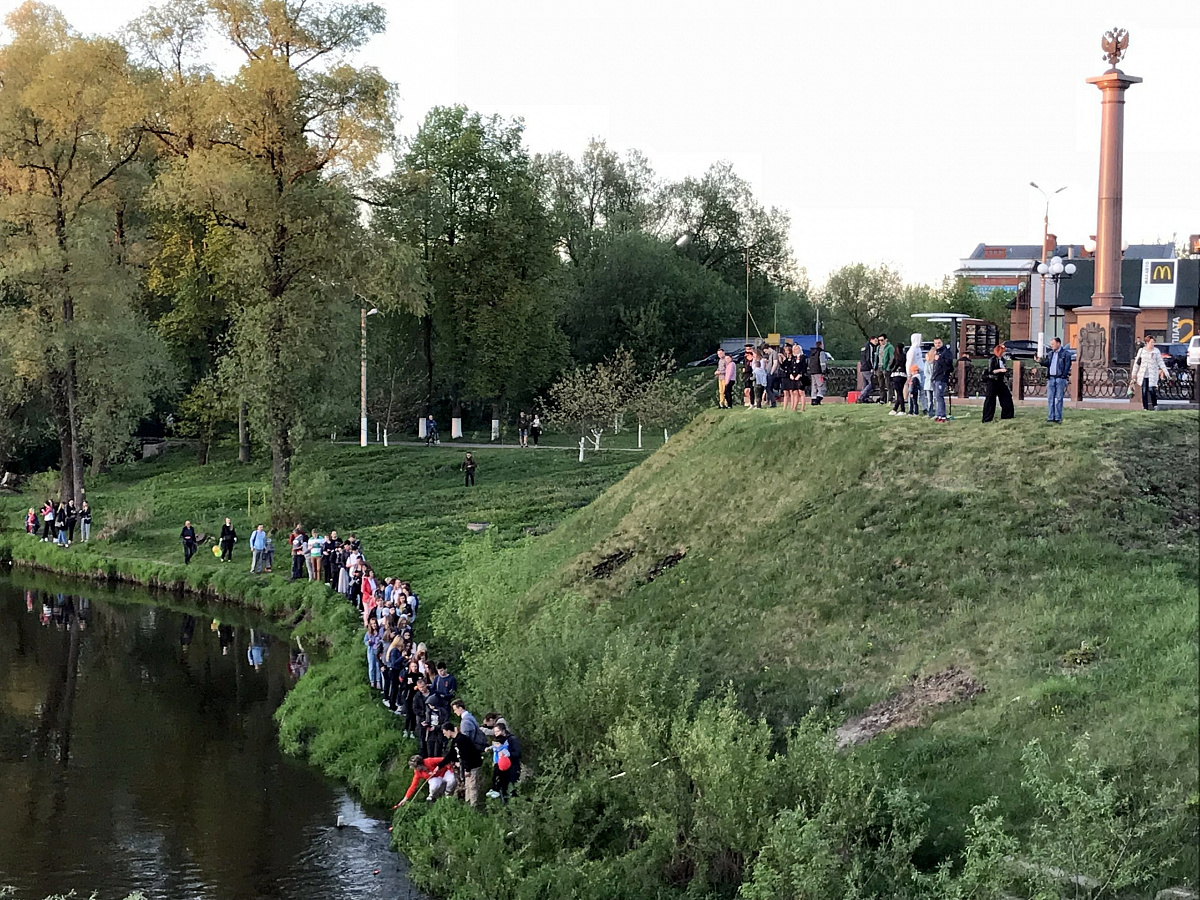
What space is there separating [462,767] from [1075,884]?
25.7 feet

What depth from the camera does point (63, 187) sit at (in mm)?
41406

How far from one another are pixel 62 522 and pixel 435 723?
27.5 metres

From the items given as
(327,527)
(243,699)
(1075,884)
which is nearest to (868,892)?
(1075,884)

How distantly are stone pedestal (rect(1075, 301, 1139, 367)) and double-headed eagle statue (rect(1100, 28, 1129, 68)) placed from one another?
18.3 feet

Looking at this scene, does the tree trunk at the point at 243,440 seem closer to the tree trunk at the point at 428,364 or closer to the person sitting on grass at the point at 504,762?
the tree trunk at the point at 428,364

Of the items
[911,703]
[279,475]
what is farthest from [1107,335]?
[279,475]

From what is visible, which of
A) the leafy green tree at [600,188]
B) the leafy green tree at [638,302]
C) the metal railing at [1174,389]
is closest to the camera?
the metal railing at [1174,389]

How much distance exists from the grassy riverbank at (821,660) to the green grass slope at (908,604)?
0.04 m

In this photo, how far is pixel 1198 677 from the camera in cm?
1416

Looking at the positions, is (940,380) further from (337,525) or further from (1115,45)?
(337,525)

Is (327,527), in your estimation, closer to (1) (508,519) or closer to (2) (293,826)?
(1) (508,519)

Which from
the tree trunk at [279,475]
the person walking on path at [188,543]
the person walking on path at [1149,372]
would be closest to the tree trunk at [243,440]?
the tree trunk at [279,475]

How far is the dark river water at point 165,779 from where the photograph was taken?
16.2 meters

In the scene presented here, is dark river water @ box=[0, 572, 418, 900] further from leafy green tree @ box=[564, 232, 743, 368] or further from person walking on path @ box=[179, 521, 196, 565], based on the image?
leafy green tree @ box=[564, 232, 743, 368]
